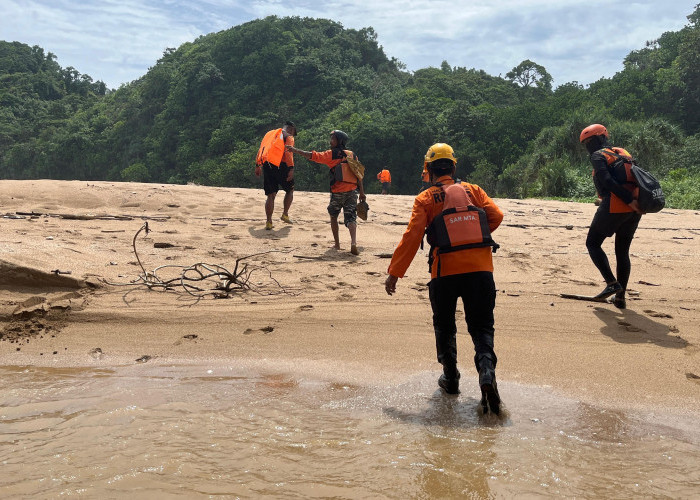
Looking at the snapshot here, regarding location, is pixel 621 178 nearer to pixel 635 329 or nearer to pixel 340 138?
pixel 635 329

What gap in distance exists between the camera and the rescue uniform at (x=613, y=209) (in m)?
4.83

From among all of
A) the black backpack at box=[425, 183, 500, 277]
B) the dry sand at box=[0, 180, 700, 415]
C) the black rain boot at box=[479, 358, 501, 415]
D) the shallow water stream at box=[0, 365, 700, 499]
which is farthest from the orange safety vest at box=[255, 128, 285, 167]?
the black rain boot at box=[479, 358, 501, 415]

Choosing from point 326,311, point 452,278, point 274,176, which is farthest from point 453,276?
point 274,176

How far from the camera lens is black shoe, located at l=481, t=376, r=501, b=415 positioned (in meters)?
3.20

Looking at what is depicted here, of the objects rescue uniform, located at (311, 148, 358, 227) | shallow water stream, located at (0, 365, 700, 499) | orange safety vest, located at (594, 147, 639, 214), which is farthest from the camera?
rescue uniform, located at (311, 148, 358, 227)

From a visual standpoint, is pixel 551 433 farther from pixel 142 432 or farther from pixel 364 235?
pixel 364 235

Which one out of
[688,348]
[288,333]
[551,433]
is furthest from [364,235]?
[551,433]

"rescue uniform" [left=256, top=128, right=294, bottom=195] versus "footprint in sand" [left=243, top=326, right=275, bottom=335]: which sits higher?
"rescue uniform" [left=256, top=128, right=294, bottom=195]

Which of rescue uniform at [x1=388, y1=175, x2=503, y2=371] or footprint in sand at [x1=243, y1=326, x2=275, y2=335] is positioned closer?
rescue uniform at [x1=388, y1=175, x2=503, y2=371]

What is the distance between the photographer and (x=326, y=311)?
5.12 metres

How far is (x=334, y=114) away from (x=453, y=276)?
40.2m

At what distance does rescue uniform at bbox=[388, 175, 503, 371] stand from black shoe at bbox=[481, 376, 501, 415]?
0.15m

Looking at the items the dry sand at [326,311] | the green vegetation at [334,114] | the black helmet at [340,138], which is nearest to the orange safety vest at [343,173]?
the black helmet at [340,138]

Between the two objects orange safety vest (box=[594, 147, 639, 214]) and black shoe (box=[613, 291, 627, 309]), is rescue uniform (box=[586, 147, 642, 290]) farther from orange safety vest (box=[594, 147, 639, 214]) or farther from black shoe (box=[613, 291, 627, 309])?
black shoe (box=[613, 291, 627, 309])
